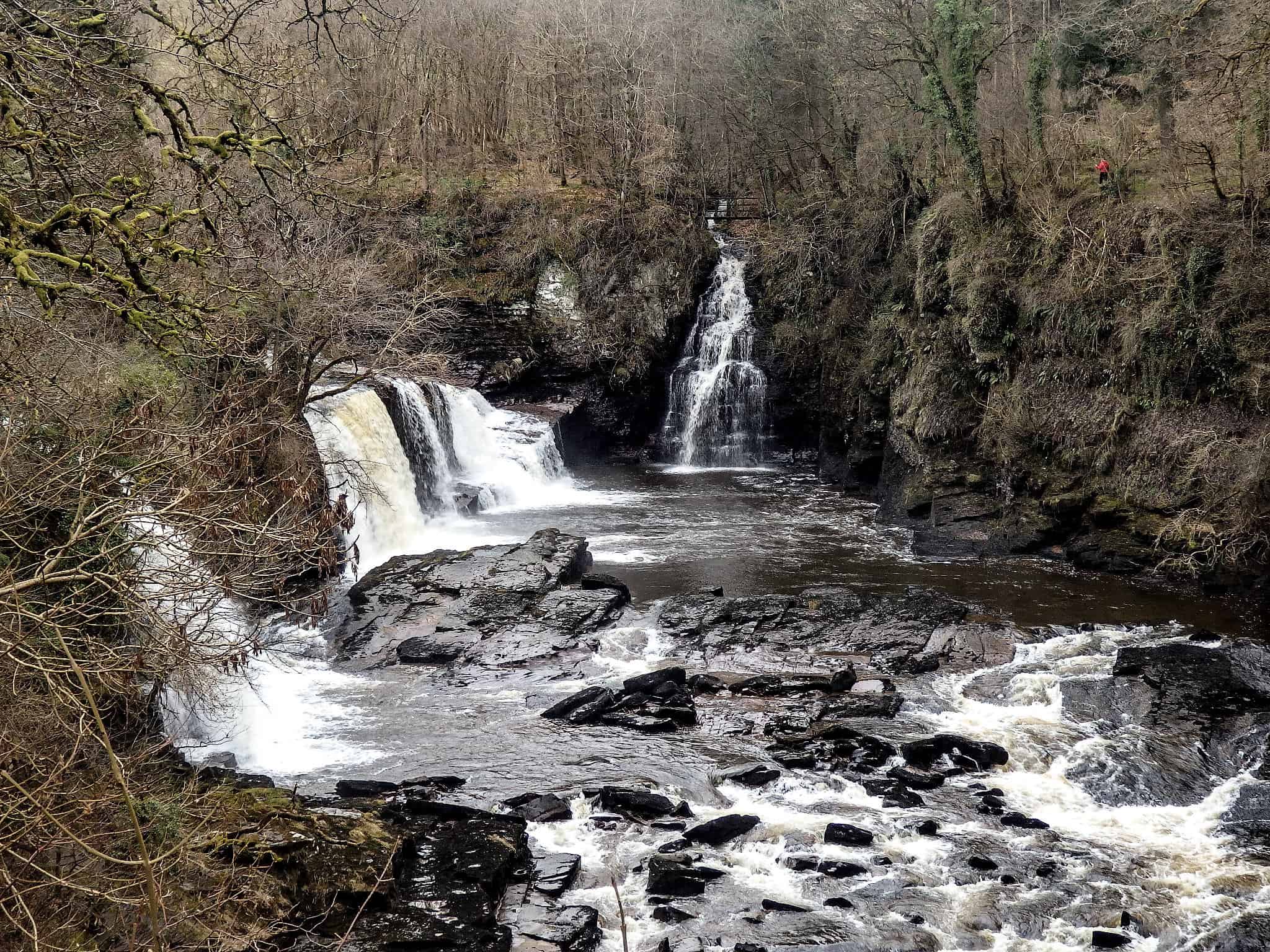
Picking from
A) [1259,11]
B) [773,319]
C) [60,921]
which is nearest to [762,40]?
[773,319]

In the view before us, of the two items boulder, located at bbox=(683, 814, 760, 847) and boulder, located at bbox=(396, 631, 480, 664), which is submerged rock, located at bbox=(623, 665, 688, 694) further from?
boulder, located at bbox=(683, 814, 760, 847)

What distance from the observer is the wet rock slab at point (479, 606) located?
1378 centimetres

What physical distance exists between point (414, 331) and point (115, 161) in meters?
5.71

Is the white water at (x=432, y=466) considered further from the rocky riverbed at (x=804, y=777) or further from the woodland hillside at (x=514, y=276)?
the rocky riverbed at (x=804, y=777)

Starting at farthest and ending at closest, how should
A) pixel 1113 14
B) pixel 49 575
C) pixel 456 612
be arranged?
pixel 1113 14
pixel 456 612
pixel 49 575

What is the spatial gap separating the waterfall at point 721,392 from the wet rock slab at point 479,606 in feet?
33.6

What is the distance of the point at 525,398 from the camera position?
2717 centimetres

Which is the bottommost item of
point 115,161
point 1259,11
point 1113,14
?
point 115,161

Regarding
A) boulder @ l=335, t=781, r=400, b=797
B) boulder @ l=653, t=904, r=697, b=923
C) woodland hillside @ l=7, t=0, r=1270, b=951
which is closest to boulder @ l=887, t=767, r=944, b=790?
boulder @ l=653, t=904, r=697, b=923

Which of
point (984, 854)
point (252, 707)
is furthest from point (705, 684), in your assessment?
point (252, 707)

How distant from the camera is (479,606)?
14.8m

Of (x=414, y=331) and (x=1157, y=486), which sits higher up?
(x=414, y=331)

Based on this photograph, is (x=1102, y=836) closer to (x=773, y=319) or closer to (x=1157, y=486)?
(x=1157, y=486)

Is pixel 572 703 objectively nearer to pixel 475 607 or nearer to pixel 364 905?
pixel 475 607
